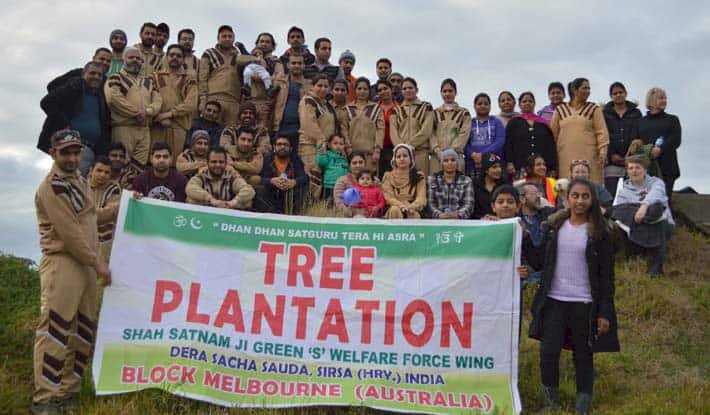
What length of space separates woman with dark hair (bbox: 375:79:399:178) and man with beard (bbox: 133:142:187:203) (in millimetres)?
3548

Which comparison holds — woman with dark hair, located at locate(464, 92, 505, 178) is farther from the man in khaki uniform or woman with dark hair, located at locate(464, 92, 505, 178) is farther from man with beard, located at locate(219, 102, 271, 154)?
the man in khaki uniform

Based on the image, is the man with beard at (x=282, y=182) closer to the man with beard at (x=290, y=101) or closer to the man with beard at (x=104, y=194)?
the man with beard at (x=290, y=101)

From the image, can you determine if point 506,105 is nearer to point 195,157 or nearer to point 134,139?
point 195,157

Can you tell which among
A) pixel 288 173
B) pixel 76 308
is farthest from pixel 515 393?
pixel 288 173

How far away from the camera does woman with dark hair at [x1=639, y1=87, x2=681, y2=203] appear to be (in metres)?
10.4

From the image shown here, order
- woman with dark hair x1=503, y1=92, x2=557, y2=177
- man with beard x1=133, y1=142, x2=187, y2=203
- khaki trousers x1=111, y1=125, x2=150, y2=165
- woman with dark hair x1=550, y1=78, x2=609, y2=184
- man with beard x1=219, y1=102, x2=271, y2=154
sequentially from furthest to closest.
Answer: woman with dark hair x1=550, y1=78, x2=609, y2=184 → woman with dark hair x1=503, y1=92, x2=557, y2=177 → man with beard x1=219, y1=102, x2=271, y2=154 → khaki trousers x1=111, y1=125, x2=150, y2=165 → man with beard x1=133, y1=142, x2=187, y2=203

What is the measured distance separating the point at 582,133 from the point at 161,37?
655 centimetres

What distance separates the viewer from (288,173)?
9484 mm

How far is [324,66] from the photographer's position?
11.5m

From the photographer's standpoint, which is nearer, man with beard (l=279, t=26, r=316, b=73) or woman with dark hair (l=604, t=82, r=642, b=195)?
woman with dark hair (l=604, t=82, r=642, b=195)

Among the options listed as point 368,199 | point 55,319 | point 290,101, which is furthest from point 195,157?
point 55,319

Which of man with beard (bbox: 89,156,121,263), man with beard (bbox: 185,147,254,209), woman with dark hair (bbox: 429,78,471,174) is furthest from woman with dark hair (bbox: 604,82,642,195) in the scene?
man with beard (bbox: 89,156,121,263)

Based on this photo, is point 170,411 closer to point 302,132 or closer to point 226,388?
point 226,388

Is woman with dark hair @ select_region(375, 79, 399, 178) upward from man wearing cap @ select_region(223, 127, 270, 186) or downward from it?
upward
